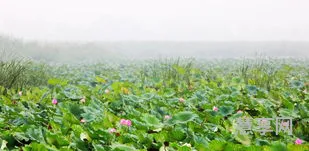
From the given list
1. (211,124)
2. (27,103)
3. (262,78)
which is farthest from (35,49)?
(211,124)

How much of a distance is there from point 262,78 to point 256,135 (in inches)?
119

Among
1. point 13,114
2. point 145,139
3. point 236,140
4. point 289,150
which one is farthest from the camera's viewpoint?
point 13,114

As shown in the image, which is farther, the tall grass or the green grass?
the tall grass

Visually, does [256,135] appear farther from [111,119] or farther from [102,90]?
[102,90]

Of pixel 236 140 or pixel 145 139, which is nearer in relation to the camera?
pixel 145 139

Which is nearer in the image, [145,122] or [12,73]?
[145,122]

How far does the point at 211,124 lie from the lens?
2.96 metres

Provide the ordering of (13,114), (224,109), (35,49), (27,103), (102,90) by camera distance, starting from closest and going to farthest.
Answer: (13,114)
(224,109)
(27,103)
(102,90)
(35,49)

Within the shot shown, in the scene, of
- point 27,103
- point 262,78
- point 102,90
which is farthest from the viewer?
point 262,78

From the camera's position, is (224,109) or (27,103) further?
(27,103)

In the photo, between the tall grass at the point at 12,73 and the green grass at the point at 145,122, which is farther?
the tall grass at the point at 12,73

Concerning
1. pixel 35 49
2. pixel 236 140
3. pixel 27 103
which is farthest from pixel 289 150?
pixel 35 49

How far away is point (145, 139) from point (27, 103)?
1636mm

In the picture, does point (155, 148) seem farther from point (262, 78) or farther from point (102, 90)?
point (262, 78)
